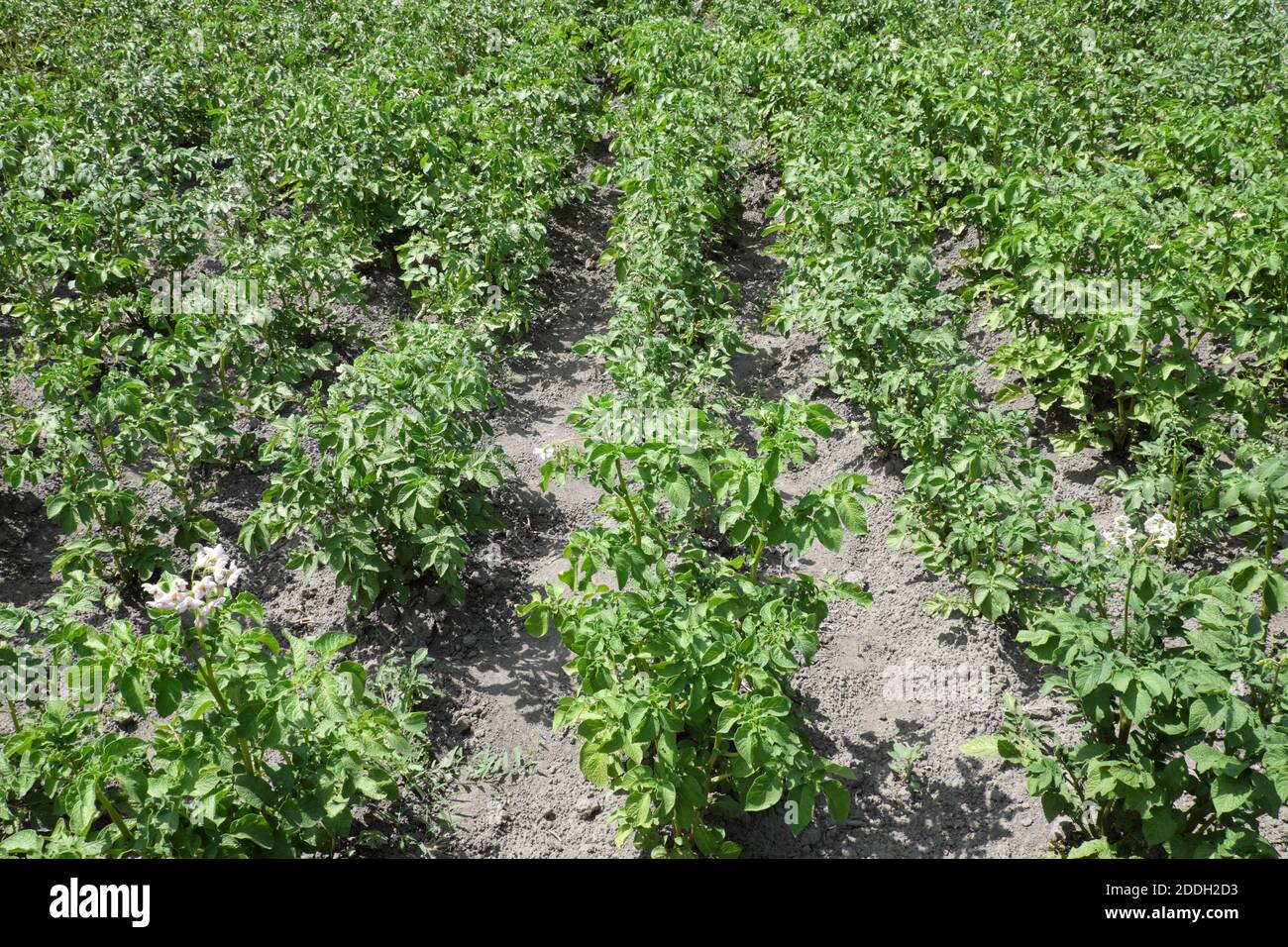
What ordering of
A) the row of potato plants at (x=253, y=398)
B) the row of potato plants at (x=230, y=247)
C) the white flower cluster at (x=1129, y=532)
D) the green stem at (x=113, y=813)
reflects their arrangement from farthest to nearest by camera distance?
the row of potato plants at (x=230, y=247) < the white flower cluster at (x=1129, y=532) < the row of potato plants at (x=253, y=398) < the green stem at (x=113, y=813)

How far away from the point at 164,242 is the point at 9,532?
69.5 inches

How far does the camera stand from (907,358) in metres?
4.57

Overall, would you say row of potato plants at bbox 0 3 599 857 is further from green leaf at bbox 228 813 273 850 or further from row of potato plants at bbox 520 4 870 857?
row of potato plants at bbox 520 4 870 857

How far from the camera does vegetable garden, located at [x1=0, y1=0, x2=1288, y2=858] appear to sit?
2.79 metres

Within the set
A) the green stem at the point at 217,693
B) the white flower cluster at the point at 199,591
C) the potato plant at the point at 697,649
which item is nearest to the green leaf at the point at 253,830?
the green stem at the point at 217,693

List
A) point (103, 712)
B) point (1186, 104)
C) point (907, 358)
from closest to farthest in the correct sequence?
point (103, 712) → point (907, 358) → point (1186, 104)

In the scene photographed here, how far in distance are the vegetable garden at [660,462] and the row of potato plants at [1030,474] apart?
25mm

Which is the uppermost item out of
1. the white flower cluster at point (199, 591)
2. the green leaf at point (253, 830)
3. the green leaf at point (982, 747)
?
the white flower cluster at point (199, 591)

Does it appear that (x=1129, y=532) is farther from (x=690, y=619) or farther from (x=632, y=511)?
(x=632, y=511)

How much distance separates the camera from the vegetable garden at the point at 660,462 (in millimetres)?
2795

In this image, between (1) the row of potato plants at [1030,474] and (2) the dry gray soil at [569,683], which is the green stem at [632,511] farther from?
(1) the row of potato plants at [1030,474]
